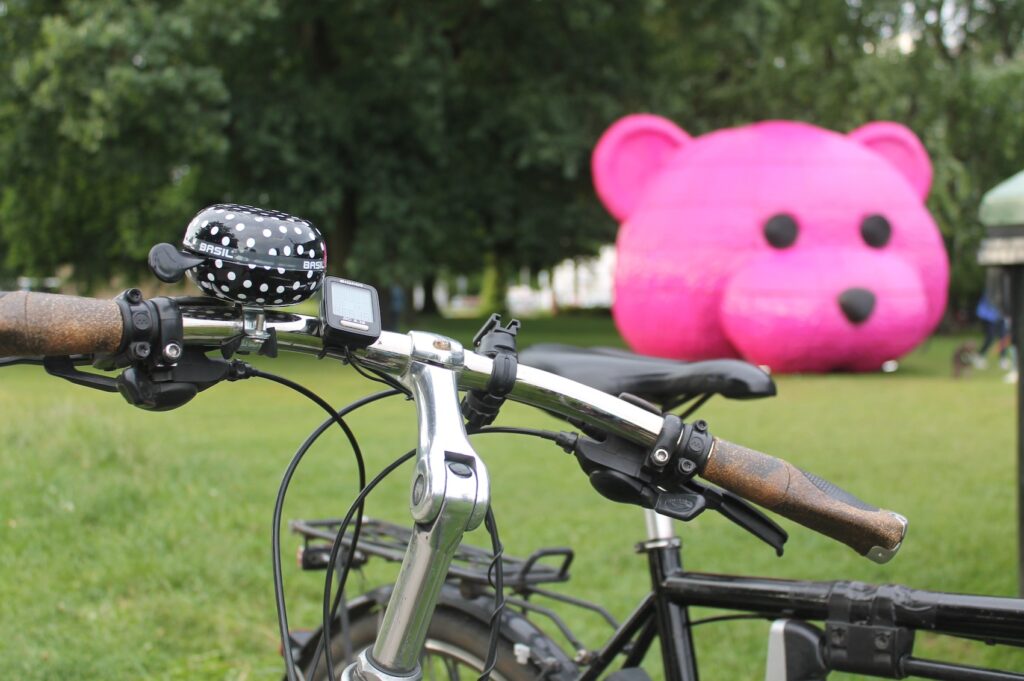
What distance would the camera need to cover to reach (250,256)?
1.27 metres

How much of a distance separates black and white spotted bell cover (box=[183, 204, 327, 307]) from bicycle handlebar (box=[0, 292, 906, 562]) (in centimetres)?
5

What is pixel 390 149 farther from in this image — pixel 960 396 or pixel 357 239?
pixel 960 396

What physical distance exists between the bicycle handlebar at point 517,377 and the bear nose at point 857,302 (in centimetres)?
1095

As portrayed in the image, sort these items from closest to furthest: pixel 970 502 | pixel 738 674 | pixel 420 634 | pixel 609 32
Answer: pixel 420 634 → pixel 738 674 → pixel 970 502 → pixel 609 32

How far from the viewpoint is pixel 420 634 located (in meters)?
1.28

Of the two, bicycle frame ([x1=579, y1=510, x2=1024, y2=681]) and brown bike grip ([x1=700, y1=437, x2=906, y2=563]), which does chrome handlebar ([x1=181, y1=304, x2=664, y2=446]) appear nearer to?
brown bike grip ([x1=700, y1=437, x2=906, y2=563])

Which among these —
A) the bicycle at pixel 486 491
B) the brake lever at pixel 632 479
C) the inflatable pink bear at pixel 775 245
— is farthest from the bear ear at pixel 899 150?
the brake lever at pixel 632 479

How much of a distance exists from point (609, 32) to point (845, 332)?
8521 millimetres

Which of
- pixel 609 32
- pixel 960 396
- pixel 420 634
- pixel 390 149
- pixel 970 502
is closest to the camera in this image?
pixel 420 634

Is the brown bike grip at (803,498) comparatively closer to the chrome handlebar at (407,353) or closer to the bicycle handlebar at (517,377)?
the bicycle handlebar at (517,377)

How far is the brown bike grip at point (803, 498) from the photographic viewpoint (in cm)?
153

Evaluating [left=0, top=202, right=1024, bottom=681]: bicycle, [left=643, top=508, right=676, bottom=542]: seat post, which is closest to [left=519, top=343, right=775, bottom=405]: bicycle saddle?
[left=0, top=202, right=1024, bottom=681]: bicycle

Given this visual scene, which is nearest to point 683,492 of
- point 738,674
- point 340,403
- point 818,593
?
point 818,593

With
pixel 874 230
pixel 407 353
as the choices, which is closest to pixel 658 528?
pixel 407 353
